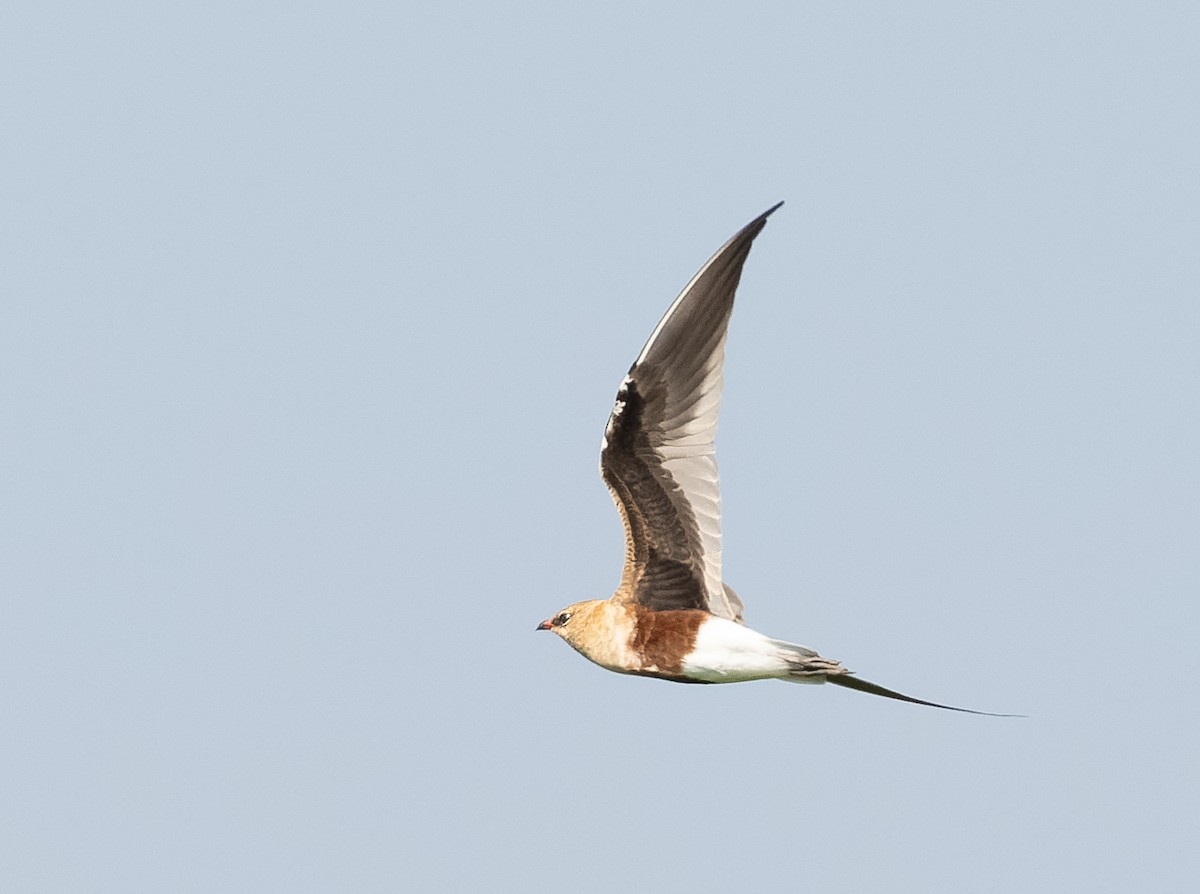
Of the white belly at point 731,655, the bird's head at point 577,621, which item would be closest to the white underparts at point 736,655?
the white belly at point 731,655

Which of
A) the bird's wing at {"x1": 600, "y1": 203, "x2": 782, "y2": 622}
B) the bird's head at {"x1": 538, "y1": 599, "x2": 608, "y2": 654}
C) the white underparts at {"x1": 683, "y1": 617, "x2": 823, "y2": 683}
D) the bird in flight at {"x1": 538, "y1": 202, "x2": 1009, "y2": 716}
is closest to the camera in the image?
the bird's wing at {"x1": 600, "y1": 203, "x2": 782, "y2": 622}

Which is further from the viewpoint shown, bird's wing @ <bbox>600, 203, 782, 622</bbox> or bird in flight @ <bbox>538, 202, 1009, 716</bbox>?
bird in flight @ <bbox>538, 202, 1009, 716</bbox>

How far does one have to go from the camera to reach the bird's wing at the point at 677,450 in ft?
44.0

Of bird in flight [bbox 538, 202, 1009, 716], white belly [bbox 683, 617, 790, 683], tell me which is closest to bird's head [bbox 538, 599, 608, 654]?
bird in flight [bbox 538, 202, 1009, 716]

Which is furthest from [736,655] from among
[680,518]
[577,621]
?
[577,621]

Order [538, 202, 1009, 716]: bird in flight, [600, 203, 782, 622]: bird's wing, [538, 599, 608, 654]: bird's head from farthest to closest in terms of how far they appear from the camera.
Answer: [538, 599, 608, 654]: bird's head, [538, 202, 1009, 716]: bird in flight, [600, 203, 782, 622]: bird's wing

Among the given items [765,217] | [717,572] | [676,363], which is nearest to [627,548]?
[717,572]

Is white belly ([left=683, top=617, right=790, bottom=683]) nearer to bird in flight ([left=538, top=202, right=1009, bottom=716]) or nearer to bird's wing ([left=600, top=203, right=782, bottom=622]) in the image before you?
bird in flight ([left=538, top=202, right=1009, bottom=716])

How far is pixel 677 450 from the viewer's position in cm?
1392

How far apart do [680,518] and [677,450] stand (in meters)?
→ 0.65

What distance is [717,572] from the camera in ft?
47.1

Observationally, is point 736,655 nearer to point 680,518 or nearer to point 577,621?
point 680,518

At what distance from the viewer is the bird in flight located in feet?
44.3

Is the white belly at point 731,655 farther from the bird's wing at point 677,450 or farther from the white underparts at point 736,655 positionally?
the bird's wing at point 677,450
